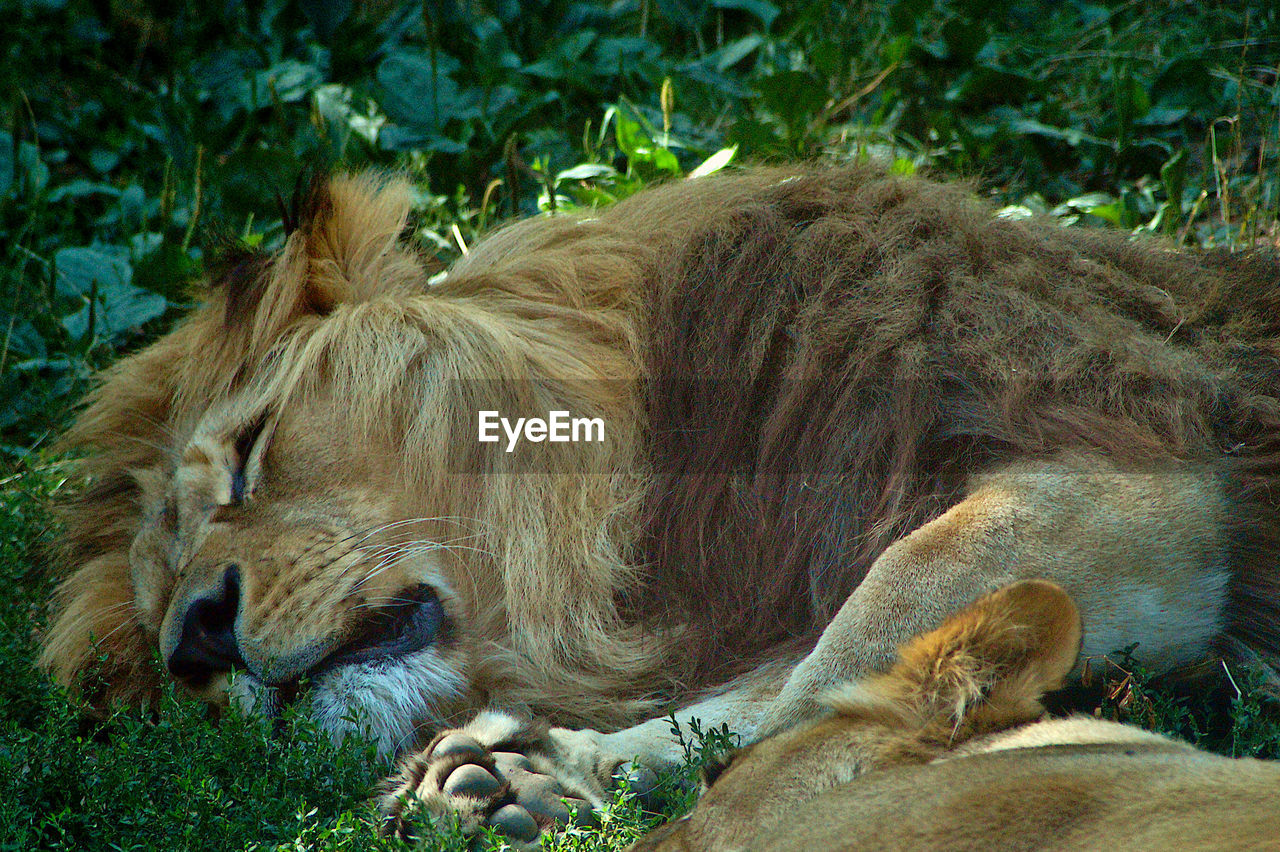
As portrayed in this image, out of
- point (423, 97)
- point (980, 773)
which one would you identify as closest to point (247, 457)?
point (980, 773)

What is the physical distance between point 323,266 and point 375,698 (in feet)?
3.41

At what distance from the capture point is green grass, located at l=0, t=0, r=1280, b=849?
4352 millimetres

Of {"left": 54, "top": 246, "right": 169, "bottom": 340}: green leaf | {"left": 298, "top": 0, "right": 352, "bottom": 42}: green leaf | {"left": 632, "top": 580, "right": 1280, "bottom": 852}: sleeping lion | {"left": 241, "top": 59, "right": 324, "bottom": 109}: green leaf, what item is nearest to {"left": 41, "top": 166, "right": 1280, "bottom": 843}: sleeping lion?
{"left": 632, "top": 580, "right": 1280, "bottom": 852}: sleeping lion

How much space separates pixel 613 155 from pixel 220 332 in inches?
81.6

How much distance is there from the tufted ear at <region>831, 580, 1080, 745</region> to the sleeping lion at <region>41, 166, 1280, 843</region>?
454 mm

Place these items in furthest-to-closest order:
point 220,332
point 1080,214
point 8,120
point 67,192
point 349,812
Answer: point 8,120 → point 67,192 → point 1080,214 → point 220,332 → point 349,812

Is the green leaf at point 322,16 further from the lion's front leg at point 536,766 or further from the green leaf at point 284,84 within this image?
the lion's front leg at point 536,766

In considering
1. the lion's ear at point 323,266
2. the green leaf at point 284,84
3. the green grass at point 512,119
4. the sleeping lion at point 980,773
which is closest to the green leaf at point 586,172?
the green grass at point 512,119

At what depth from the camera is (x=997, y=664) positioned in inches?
72.0

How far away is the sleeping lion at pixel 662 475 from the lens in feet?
Answer: 7.95

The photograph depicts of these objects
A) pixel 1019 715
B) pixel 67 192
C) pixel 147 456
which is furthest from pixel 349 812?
pixel 67 192

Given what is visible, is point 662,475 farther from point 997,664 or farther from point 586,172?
point 586,172

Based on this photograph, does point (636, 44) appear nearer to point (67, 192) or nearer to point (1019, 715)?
point (67, 192)

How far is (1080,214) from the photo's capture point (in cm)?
439
